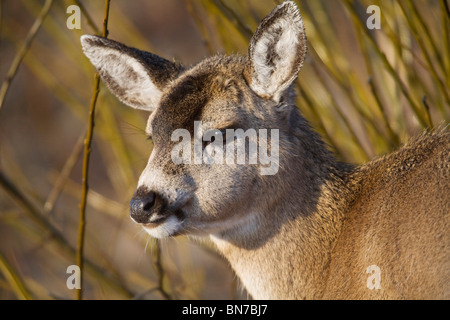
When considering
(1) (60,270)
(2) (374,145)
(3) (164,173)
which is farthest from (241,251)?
(1) (60,270)

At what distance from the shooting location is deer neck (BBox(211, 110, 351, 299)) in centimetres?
426

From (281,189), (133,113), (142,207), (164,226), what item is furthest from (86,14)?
(133,113)

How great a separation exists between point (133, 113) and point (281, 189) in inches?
125

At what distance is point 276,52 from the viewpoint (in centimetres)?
413

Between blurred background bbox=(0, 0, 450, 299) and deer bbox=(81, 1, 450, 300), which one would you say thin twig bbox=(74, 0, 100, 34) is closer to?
blurred background bbox=(0, 0, 450, 299)

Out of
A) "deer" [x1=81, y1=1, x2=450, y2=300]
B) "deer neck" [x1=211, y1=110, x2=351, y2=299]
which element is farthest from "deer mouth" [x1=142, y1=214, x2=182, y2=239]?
"deer neck" [x1=211, y1=110, x2=351, y2=299]

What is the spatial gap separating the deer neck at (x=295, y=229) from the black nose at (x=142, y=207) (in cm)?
71

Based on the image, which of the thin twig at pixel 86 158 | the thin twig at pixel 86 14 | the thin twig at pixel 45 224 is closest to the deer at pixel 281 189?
the thin twig at pixel 86 14

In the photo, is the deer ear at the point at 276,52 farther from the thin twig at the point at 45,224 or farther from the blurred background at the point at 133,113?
the thin twig at the point at 45,224

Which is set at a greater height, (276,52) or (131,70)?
(131,70)

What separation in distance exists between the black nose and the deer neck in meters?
0.71

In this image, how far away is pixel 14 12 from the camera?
1327 centimetres

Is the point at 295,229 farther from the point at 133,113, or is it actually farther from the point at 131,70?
the point at 133,113
